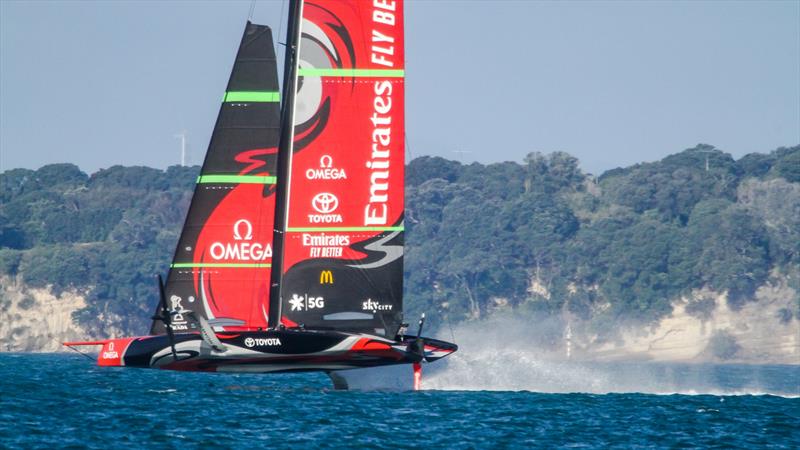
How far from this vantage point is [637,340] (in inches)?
4592

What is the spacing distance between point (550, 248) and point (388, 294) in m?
95.1

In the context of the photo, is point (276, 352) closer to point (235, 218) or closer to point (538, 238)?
point (235, 218)

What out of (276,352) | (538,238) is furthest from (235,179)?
(538,238)

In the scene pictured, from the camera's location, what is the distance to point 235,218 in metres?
36.5

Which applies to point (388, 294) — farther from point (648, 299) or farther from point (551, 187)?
point (551, 187)

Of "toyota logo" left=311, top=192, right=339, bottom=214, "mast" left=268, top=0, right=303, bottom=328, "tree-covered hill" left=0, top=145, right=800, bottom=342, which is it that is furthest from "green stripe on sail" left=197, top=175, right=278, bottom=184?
"tree-covered hill" left=0, top=145, right=800, bottom=342

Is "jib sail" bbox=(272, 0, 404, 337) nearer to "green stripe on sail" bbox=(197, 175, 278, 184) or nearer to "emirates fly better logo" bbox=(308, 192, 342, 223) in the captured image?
"emirates fly better logo" bbox=(308, 192, 342, 223)

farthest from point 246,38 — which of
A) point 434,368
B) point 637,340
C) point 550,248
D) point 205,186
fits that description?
point 550,248

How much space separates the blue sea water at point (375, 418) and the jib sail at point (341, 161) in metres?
2.53

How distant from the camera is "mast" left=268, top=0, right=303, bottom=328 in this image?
34562 mm

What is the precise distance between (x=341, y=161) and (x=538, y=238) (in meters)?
96.7

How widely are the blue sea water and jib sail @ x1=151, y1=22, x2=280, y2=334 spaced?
2.10 meters

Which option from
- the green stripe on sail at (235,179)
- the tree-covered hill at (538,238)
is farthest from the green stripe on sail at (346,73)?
the tree-covered hill at (538,238)

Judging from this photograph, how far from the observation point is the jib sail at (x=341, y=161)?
34531 millimetres
